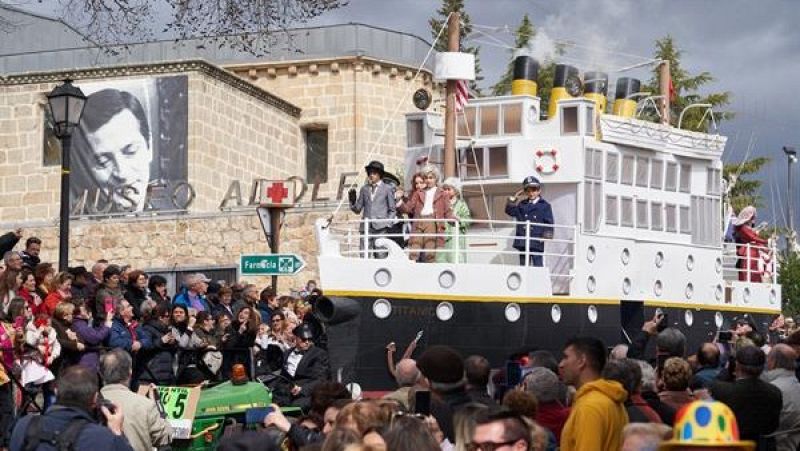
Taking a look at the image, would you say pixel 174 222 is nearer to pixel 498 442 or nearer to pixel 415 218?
pixel 415 218

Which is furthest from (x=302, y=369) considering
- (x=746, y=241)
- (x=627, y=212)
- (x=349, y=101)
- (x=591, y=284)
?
(x=349, y=101)

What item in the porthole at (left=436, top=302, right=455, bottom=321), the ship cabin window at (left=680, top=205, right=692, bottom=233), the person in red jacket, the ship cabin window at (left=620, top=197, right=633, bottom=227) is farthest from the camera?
the person in red jacket

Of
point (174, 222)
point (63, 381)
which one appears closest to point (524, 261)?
point (174, 222)

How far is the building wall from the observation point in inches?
1665

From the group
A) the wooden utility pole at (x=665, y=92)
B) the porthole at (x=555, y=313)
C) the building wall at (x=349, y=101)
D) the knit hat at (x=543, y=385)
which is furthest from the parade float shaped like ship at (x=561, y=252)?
the building wall at (x=349, y=101)

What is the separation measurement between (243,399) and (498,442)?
28.0ft

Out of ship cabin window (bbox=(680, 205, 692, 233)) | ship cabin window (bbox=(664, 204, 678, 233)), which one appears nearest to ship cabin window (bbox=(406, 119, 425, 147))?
ship cabin window (bbox=(664, 204, 678, 233))

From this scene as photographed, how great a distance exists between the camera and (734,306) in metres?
27.0

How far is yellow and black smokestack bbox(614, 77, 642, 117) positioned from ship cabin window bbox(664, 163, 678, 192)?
125 centimetres

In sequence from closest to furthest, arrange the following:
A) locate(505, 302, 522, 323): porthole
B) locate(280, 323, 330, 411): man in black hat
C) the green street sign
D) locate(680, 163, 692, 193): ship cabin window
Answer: locate(280, 323, 330, 411): man in black hat → the green street sign → locate(505, 302, 522, 323): porthole → locate(680, 163, 692, 193): ship cabin window

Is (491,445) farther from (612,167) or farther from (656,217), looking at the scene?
(656,217)

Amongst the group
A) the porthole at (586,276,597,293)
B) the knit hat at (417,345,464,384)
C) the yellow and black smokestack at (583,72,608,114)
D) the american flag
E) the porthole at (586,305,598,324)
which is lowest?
the knit hat at (417,345,464,384)

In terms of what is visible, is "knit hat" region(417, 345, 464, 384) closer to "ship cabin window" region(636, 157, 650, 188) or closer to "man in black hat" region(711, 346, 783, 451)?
"man in black hat" region(711, 346, 783, 451)

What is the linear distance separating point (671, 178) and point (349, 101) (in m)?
17.1
